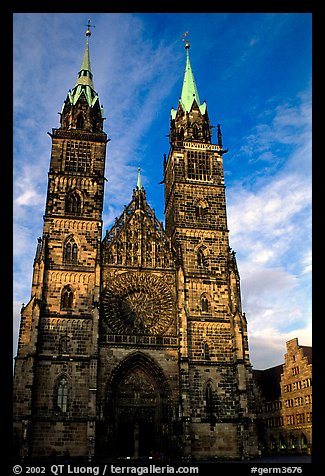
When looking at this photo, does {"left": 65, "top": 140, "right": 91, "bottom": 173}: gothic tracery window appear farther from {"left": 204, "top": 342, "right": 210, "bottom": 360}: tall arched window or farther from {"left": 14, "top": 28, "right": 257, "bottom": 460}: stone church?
{"left": 204, "top": 342, "right": 210, "bottom": 360}: tall arched window

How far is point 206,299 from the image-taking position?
105ft

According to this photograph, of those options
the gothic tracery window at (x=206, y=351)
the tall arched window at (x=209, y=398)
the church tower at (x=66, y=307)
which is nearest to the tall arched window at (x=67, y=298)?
the church tower at (x=66, y=307)

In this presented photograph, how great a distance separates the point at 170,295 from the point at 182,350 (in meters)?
4.23

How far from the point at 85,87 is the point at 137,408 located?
27.6 meters

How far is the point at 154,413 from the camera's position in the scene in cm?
2839

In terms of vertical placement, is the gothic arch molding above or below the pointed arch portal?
above

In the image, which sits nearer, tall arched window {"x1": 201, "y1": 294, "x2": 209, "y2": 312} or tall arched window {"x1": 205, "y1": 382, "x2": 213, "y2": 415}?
tall arched window {"x1": 205, "y1": 382, "x2": 213, "y2": 415}

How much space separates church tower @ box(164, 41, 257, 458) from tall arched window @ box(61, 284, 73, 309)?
761 cm

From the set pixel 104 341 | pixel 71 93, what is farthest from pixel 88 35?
pixel 104 341

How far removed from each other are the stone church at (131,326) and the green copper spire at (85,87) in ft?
7.02

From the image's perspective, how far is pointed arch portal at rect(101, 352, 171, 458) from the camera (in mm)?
27328

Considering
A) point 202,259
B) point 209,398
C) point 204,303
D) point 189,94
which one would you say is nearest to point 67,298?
point 204,303

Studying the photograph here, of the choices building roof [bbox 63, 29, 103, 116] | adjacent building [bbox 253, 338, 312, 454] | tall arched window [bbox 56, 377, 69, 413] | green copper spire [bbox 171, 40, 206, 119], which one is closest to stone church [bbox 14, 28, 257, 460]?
tall arched window [bbox 56, 377, 69, 413]

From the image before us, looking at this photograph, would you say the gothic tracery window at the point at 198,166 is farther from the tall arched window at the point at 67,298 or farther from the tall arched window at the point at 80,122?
the tall arched window at the point at 67,298
